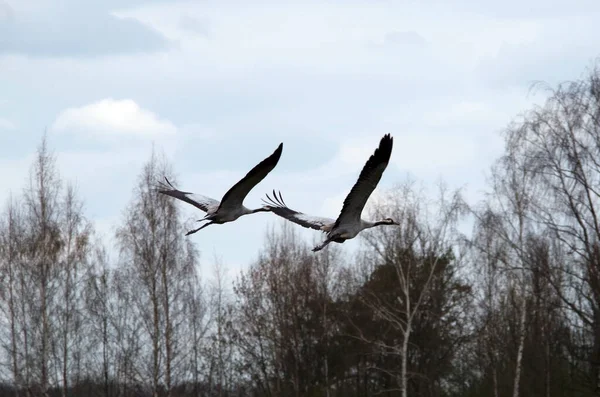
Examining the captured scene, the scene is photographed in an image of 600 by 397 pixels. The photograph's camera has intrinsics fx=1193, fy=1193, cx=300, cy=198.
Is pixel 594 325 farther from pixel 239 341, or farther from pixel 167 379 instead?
pixel 239 341

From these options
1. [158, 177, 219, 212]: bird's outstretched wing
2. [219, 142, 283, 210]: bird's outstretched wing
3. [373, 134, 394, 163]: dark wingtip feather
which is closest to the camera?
[373, 134, 394, 163]: dark wingtip feather

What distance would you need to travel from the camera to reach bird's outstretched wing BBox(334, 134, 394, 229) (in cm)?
1752

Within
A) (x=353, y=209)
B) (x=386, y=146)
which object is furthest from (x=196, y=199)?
(x=386, y=146)

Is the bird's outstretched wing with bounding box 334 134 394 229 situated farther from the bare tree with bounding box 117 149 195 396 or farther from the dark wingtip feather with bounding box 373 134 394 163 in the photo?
the bare tree with bounding box 117 149 195 396

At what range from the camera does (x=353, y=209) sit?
19141mm

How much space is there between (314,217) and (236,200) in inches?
62.4

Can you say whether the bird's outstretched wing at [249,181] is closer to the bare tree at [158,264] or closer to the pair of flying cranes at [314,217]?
the pair of flying cranes at [314,217]

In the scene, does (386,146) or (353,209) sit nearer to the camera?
(386,146)

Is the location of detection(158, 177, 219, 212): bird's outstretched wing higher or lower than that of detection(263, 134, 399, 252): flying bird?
higher

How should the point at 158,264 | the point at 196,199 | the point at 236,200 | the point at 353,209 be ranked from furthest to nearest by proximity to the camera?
the point at 158,264, the point at 196,199, the point at 236,200, the point at 353,209

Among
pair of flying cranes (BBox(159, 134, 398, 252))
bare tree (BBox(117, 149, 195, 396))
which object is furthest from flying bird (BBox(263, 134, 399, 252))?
bare tree (BBox(117, 149, 195, 396))

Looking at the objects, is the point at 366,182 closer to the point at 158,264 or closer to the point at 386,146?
the point at 386,146

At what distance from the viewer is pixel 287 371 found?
1892 inches

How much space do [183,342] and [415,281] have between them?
883 cm
